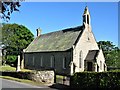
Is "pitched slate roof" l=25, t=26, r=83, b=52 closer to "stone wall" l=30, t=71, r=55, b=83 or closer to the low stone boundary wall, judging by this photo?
the low stone boundary wall

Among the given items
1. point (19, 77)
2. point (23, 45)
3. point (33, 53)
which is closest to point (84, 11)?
point (33, 53)

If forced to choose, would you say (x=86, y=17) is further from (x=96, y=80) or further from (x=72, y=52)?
(x=96, y=80)

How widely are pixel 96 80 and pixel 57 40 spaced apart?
32000 mm

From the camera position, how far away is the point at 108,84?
879 inches

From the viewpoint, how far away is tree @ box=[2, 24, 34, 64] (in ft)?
233

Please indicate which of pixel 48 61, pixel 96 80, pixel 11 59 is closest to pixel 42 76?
pixel 96 80

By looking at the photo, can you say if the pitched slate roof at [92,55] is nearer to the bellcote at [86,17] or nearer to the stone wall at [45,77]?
the bellcote at [86,17]

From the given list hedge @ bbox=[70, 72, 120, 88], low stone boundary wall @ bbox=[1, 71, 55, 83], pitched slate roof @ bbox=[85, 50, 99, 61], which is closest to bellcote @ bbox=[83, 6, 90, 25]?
pitched slate roof @ bbox=[85, 50, 99, 61]

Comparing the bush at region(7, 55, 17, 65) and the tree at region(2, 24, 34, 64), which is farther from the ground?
the tree at region(2, 24, 34, 64)

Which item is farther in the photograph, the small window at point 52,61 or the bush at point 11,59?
the bush at point 11,59

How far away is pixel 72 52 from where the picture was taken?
47.5m

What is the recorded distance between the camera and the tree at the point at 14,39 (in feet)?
233

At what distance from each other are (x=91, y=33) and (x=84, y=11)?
186 inches

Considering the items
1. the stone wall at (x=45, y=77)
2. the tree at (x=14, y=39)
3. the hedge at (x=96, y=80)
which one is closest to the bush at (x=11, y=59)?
the tree at (x=14, y=39)
